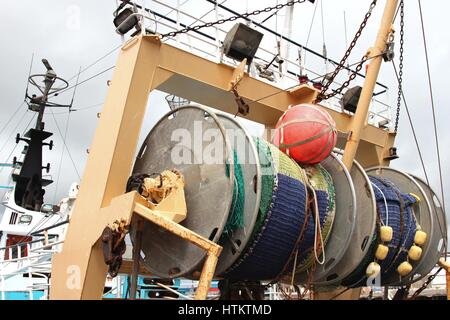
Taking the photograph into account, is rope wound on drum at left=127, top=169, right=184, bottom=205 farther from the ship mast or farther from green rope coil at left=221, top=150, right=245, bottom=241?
the ship mast

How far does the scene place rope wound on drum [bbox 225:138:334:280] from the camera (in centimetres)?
469

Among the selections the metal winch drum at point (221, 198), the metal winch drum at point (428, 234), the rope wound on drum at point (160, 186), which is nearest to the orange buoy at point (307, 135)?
the metal winch drum at point (221, 198)

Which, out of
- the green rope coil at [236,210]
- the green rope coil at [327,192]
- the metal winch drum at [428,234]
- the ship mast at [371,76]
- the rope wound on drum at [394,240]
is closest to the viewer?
the green rope coil at [236,210]

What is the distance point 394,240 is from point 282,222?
201cm

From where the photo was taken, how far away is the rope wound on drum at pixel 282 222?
15.4ft

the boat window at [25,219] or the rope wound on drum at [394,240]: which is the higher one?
the boat window at [25,219]

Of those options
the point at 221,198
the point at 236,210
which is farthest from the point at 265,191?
the point at 221,198

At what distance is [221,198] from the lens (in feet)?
14.7

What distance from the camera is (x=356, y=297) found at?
7.48 m

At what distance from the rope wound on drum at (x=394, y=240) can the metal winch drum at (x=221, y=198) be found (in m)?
0.15

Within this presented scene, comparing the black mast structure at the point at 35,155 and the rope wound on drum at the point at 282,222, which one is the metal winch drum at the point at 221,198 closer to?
the rope wound on drum at the point at 282,222

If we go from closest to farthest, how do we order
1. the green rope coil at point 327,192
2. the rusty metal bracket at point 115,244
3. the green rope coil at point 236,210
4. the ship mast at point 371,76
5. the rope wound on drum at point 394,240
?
1. the rusty metal bracket at point 115,244
2. the green rope coil at point 236,210
3. the green rope coil at point 327,192
4. the rope wound on drum at point 394,240
5. the ship mast at point 371,76

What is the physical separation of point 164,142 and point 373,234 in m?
2.78
